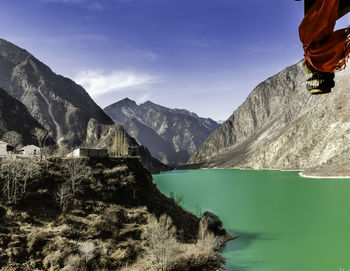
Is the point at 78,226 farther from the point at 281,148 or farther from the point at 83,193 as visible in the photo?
the point at 281,148

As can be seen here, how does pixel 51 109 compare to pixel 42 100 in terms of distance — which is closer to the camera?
pixel 51 109

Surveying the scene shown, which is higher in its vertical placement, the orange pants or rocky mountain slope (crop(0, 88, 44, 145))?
rocky mountain slope (crop(0, 88, 44, 145))

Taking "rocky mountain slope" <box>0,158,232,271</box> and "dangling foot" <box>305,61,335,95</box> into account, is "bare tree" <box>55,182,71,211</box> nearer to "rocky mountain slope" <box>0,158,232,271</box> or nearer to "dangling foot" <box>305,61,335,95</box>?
"rocky mountain slope" <box>0,158,232,271</box>

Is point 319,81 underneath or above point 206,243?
above

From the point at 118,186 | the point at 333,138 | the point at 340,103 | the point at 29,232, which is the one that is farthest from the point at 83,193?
the point at 340,103

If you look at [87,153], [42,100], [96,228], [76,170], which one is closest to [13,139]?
[87,153]

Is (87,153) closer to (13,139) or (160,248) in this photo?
(160,248)

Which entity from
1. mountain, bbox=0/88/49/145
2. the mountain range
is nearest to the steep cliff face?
the mountain range
